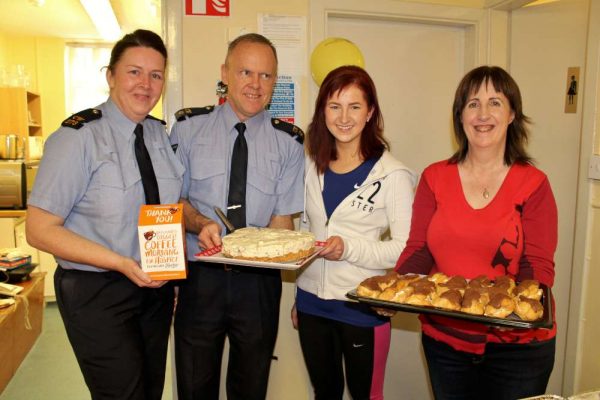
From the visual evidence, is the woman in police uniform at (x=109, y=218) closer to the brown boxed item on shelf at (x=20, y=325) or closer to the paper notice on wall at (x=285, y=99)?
the paper notice on wall at (x=285, y=99)

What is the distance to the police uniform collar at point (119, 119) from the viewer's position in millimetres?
1749

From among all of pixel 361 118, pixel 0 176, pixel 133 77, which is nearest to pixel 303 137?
pixel 361 118

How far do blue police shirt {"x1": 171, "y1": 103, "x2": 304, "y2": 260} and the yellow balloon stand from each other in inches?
18.9

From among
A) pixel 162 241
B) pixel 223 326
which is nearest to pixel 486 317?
pixel 162 241

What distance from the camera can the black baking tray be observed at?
1.27 metres

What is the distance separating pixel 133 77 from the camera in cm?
172

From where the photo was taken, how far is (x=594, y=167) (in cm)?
244

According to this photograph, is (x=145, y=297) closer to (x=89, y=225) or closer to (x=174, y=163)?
(x=89, y=225)

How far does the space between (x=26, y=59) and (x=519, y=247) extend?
24.8 feet

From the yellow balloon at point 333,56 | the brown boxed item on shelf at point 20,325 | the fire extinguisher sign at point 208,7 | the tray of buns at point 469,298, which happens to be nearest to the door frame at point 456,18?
the yellow balloon at point 333,56

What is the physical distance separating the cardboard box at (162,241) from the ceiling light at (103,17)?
4.23m

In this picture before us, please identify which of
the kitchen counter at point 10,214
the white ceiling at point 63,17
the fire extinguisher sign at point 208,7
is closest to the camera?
the fire extinguisher sign at point 208,7

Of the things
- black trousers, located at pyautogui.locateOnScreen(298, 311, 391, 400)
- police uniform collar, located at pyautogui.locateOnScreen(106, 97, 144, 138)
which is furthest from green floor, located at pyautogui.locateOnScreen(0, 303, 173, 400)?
police uniform collar, located at pyautogui.locateOnScreen(106, 97, 144, 138)

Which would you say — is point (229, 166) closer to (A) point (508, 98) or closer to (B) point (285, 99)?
(B) point (285, 99)
